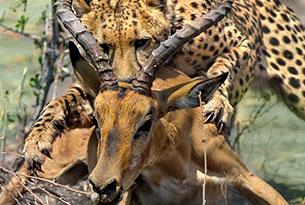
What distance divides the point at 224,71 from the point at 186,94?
1.24 m

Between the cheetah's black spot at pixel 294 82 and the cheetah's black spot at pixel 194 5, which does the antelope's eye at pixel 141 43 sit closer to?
the cheetah's black spot at pixel 194 5

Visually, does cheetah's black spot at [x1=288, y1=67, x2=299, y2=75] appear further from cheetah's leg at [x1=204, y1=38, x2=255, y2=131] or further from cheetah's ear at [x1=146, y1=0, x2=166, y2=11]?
cheetah's ear at [x1=146, y1=0, x2=166, y2=11]

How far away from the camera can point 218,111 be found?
546 centimetres

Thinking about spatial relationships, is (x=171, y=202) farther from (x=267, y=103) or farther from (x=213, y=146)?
(x=267, y=103)

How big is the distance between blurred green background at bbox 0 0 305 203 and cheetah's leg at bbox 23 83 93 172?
103cm

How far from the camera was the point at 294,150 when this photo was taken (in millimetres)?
7594

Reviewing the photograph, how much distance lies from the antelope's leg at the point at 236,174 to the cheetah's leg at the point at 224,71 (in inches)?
4.2

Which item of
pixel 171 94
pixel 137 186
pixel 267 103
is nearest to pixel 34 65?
pixel 267 103

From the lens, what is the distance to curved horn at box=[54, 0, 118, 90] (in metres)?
4.63

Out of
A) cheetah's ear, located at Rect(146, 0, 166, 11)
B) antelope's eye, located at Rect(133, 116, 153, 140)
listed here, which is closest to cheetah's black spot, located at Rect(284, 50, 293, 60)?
cheetah's ear, located at Rect(146, 0, 166, 11)

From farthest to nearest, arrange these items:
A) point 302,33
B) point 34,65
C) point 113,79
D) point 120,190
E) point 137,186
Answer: point 34,65
point 302,33
point 137,186
point 113,79
point 120,190

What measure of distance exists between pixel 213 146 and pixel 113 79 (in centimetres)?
109

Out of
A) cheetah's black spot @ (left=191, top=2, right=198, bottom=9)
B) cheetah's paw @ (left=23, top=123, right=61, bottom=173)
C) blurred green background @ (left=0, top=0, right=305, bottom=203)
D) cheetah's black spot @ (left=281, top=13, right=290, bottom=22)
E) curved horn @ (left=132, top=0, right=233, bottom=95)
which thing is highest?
curved horn @ (left=132, top=0, right=233, bottom=95)

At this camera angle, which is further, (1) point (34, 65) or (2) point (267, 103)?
(1) point (34, 65)
